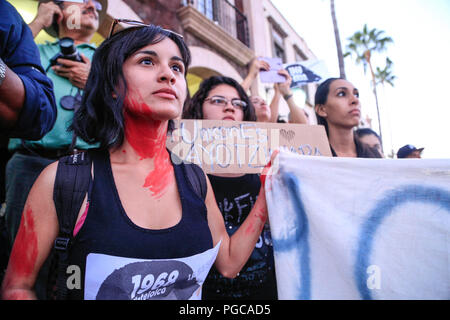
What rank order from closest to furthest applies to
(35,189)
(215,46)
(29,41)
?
(35,189) → (29,41) → (215,46)

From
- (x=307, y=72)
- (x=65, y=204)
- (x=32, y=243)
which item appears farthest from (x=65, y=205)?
(x=307, y=72)

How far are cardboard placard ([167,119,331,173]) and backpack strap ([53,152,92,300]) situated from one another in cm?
58

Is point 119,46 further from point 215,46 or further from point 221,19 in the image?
point 221,19

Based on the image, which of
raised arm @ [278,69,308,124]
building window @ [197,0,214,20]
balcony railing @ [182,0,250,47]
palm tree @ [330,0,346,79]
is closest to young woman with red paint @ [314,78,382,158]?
raised arm @ [278,69,308,124]

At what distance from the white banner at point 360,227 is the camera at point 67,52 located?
62.9 inches

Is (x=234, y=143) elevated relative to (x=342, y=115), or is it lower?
lower

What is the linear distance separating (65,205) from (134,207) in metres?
0.25

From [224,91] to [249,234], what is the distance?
4.27 feet

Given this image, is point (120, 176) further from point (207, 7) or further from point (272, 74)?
point (207, 7)

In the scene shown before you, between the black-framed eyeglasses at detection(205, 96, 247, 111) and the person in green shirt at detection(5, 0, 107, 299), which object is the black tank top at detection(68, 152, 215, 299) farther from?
the black-framed eyeglasses at detection(205, 96, 247, 111)

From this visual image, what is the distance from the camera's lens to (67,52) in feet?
6.16

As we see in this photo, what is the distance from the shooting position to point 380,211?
1.27 m

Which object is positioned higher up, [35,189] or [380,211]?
[35,189]
